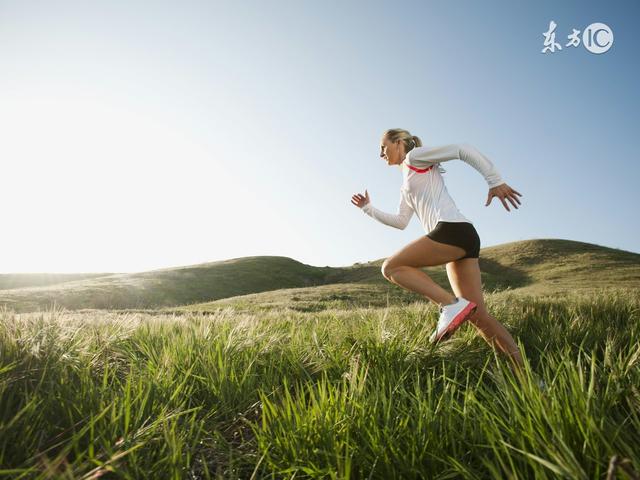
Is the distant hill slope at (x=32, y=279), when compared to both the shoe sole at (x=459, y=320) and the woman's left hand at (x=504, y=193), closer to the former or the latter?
the shoe sole at (x=459, y=320)

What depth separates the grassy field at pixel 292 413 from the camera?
189cm

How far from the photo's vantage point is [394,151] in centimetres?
525

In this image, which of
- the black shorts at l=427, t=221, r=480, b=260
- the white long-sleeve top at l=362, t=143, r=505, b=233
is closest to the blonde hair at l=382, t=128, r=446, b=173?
the white long-sleeve top at l=362, t=143, r=505, b=233

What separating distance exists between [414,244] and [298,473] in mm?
2834

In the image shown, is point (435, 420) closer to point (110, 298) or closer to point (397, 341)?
point (397, 341)

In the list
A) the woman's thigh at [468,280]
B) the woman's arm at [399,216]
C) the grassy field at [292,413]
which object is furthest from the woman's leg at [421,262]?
the woman's arm at [399,216]

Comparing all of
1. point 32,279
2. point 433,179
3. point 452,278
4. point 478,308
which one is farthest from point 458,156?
point 32,279

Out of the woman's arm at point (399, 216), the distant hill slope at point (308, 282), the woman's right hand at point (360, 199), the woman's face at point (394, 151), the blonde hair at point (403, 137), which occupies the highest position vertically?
the blonde hair at point (403, 137)

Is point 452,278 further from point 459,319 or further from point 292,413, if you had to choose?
point 292,413

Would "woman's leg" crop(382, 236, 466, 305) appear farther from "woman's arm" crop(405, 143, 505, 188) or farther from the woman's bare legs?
"woman's arm" crop(405, 143, 505, 188)

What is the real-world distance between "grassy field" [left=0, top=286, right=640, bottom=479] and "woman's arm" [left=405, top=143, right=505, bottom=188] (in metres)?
1.88

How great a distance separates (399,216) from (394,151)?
34.6 inches

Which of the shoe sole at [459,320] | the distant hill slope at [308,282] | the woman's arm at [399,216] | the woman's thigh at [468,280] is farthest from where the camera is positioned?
the distant hill slope at [308,282]

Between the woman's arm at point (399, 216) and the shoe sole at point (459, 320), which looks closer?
the shoe sole at point (459, 320)
